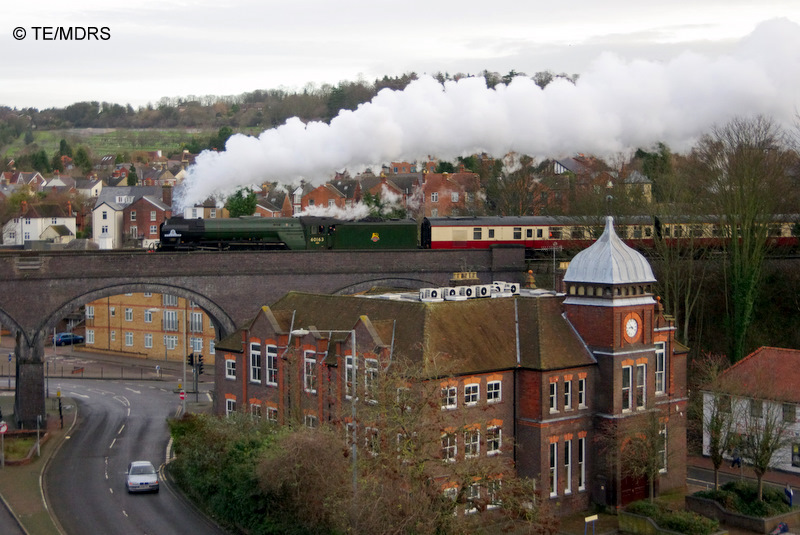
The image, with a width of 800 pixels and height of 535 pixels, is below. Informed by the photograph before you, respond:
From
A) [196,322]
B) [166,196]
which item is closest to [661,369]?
[196,322]

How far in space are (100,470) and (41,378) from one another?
8.34 meters

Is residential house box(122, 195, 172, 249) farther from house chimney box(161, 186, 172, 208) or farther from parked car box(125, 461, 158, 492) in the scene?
parked car box(125, 461, 158, 492)

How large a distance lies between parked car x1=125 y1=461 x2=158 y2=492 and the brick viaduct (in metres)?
11.2

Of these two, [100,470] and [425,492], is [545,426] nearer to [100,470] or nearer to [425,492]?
[425,492]

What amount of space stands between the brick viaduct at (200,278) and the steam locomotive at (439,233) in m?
1.62

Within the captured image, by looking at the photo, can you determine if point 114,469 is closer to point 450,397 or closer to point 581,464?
point 450,397

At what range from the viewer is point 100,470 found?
139 ft

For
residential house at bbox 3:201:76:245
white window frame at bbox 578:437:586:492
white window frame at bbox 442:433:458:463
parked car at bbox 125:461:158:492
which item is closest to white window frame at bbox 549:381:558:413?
white window frame at bbox 578:437:586:492

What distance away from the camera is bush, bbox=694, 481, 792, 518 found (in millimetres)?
37000

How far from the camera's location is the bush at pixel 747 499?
37000mm

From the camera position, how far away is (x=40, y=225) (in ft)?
379

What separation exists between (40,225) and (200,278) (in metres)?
69.7

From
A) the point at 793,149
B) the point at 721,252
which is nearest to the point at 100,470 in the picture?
the point at 721,252

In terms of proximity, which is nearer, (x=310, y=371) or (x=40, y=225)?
(x=310, y=371)
